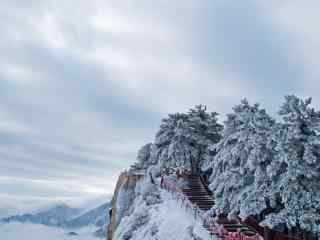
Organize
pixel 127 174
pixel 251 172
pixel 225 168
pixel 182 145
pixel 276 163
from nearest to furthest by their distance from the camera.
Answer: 1. pixel 276 163
2. pixel 251 172
3. pixel 225 168
4. pixel 182 145
5. pixel 127 174

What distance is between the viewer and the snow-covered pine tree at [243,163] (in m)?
23.0

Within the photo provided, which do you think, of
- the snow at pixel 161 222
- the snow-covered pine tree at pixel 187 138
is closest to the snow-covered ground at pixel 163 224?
the snow at pixel 161 222

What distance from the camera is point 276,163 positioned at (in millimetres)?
21984

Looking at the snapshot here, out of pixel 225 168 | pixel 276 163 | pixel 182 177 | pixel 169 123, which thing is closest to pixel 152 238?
pixel 225 168

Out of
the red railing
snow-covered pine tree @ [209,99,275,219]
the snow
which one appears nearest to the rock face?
the snow

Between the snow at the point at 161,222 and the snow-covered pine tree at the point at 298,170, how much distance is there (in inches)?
215

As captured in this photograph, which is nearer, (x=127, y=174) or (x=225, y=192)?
(x=225, y=192)

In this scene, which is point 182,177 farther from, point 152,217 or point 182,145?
point 152,217

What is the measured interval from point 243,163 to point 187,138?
14044 mm

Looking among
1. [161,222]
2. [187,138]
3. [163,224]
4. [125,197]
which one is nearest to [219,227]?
[163,224]

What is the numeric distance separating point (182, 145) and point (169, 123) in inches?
126

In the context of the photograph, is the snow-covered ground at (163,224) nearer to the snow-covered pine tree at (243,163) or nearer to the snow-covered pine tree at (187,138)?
the snow-covered pine tree at (243,163)

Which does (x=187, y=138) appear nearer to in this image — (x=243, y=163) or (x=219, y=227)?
(x=243, y=163)

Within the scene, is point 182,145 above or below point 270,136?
above
